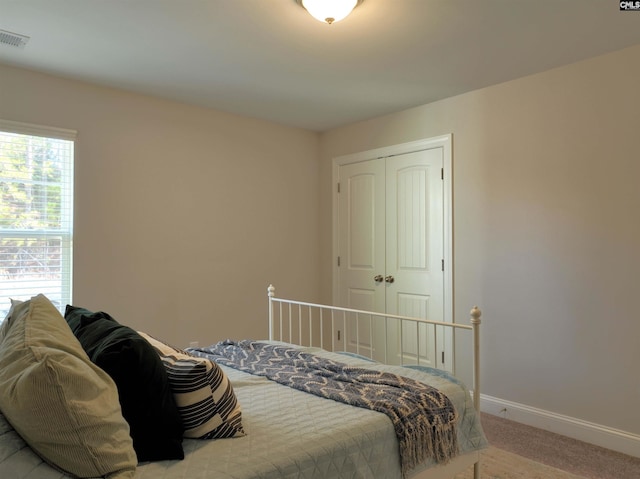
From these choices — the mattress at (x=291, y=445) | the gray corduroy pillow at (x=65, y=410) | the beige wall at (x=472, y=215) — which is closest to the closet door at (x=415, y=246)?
the beige wall at (x=472, y=215)

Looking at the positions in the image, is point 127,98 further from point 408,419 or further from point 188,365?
point 408,419

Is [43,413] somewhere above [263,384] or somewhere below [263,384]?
above

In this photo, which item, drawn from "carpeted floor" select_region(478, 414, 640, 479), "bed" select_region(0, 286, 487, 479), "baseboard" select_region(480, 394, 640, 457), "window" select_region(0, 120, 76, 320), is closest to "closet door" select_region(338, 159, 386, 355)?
"baseboard" select_region(480, 394, 640, 457)

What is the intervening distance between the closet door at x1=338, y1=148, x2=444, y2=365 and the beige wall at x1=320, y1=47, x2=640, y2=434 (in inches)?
9.3

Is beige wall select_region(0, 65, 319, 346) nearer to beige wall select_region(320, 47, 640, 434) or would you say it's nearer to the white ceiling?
the white ceiling

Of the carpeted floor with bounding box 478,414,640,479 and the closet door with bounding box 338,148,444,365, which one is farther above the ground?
the closet door with bounding box 338,148,444,365

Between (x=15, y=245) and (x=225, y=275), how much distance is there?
158cm

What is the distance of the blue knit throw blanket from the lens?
172cm

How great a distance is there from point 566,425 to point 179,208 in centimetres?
323

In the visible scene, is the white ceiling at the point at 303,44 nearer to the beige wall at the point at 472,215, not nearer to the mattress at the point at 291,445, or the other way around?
the beige wall at the point at 472,215

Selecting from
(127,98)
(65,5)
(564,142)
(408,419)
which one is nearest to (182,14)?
(65,5)

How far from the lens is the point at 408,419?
1731 millimetres

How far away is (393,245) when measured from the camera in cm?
406

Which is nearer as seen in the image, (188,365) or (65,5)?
(188,365)
